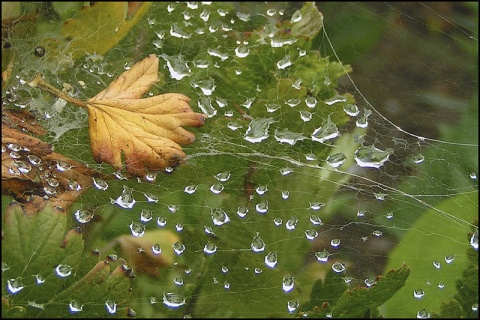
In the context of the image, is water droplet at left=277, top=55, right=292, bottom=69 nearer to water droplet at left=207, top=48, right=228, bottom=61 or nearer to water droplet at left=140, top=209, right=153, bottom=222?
water droplet at left=207, top=48, right=228, bottom=61

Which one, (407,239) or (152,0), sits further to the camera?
(152,0)

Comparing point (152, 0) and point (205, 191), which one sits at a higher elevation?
point (152, 0)

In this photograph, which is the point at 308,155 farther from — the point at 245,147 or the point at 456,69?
the point at 456,69

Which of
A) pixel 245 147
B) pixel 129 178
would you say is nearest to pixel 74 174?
pixel 129 178

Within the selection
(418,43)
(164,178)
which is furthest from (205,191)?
(418,43)

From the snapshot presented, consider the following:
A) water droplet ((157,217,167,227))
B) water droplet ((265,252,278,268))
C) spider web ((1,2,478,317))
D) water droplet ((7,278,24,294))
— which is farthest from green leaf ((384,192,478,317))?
water droplet ((7,278,24,294))
